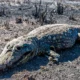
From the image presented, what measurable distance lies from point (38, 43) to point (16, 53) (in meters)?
1.17

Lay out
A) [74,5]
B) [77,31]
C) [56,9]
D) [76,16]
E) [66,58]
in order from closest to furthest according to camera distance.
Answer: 1. [66,58]
2. [77,31]
3. [76,16]
4. [56,9]
5. [74,5]

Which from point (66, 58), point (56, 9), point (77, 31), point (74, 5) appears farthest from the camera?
point (74, 5)

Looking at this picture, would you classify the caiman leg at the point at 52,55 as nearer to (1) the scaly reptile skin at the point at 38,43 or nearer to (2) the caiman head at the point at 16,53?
(1) the scaly reptile skin at the point at 38,43

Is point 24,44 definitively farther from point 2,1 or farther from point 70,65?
point 2,1

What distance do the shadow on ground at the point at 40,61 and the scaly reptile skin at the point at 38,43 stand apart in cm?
13

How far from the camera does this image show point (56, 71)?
8227mm

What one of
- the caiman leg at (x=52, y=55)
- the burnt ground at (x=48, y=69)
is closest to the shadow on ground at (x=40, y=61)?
the burnt ground at (x=48, y=69)

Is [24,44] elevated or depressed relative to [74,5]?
elevated

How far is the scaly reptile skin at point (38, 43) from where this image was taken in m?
7.95

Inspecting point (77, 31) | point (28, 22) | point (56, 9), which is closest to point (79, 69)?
point (77, 31)

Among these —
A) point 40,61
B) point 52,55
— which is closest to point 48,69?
point 40,61

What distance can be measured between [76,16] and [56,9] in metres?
1.36

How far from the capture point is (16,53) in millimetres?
8031

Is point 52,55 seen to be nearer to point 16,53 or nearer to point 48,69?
point 48,69
